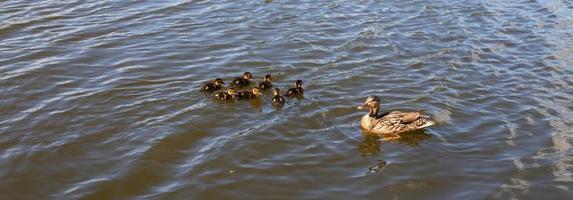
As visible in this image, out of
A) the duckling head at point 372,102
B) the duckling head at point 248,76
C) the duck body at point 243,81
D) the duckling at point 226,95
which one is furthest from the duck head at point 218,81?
the duckling head at point 372,102

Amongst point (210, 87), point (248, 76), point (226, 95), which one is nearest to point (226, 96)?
point (226, 95)

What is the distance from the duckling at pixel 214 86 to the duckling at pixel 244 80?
0.23 meters

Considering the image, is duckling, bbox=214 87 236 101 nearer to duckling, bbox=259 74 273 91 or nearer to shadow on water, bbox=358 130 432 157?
duckling, bbox=259 74 273 91

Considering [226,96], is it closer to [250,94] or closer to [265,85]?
[250,94]

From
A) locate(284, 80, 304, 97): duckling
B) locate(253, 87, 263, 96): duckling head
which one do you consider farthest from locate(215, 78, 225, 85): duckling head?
locate(284, 80, 304, 97): duckling

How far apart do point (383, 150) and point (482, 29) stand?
5.78m

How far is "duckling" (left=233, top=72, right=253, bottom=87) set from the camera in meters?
10.7

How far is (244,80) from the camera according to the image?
424 inches

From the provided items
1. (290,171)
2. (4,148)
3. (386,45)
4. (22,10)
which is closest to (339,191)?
(290,171)

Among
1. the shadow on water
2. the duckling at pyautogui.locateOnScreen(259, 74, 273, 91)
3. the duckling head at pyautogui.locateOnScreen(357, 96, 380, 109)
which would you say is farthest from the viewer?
the duckling at pyautogui.locateOnScreen(259, 74, 273, 91)

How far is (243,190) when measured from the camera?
764 cm

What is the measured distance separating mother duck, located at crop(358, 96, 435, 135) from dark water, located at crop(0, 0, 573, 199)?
213 millimetres

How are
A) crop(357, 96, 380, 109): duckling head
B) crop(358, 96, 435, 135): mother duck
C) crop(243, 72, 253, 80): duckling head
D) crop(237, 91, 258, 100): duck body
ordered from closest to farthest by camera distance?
crop(358, 96, 435, 135): mother duck → crop(357, 96, 380, 109): duckling head → crop(237, 91, 258, 100): duck body → crop(243, 72, 253, 80): duckling head

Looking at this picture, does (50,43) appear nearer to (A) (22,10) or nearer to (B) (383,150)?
(A) (22,10)
